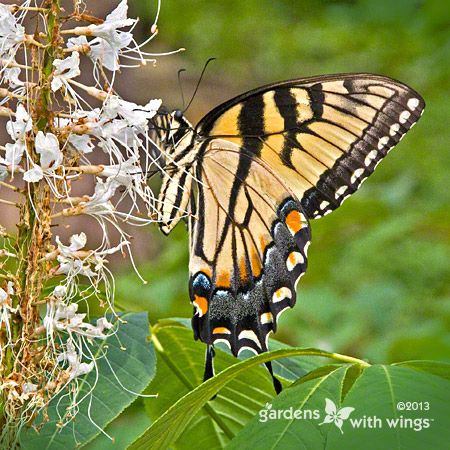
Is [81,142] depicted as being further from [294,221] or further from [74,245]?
[294,221]

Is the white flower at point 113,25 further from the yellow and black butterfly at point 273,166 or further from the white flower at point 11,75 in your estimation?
the yellow and black butterfly at point 273,166

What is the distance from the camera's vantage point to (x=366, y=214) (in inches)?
141

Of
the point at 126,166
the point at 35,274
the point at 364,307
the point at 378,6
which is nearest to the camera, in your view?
the point at 35,274

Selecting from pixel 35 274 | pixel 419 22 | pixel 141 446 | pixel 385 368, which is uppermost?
pixel 419 22

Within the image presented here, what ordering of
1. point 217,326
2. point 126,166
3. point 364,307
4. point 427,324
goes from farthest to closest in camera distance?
1. point 364,307
2. point 427,324
3. point 217,326
4. point 126,166

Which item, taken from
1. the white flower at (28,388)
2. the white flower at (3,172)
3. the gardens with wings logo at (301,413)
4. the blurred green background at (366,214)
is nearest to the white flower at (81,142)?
the white flower at (3,172)

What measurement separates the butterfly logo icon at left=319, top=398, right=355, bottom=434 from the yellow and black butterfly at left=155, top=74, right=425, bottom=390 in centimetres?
106

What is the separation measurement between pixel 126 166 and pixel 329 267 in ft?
7.56

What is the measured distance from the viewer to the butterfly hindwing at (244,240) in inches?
98.7

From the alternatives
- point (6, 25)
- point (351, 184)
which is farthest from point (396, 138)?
point (6, 25)

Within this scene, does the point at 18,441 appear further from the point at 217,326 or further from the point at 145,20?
the point at 145,20

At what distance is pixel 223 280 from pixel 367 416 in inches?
50.9

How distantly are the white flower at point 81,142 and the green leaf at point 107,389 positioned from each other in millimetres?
396

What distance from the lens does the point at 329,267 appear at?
3.75m
